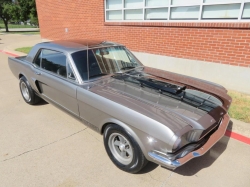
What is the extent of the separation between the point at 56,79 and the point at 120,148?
170 centimetres

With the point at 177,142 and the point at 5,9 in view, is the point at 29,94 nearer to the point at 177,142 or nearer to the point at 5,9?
the point at 177,142

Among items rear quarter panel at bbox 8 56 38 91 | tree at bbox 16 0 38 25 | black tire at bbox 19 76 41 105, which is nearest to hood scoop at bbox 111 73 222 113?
rear quarter panel at bbox 8 56 38 91

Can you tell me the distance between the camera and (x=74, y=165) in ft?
8.54

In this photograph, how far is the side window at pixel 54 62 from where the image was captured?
3214 mm

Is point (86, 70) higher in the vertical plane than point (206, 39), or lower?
lower

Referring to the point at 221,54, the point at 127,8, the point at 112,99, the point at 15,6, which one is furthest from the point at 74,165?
the point at 15,6

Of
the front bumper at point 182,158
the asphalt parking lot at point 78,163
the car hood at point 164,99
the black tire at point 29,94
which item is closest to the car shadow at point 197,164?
the asphalt parking lot at point 78,163

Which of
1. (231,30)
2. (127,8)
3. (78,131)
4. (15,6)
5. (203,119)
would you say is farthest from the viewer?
(15,6)

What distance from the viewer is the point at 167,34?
5898 millimetres

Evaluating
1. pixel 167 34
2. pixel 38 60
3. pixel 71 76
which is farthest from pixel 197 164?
pixel 167 34

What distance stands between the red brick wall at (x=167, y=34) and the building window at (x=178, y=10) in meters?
0.27

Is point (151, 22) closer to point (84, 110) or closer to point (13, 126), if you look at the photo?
point (84, 110)

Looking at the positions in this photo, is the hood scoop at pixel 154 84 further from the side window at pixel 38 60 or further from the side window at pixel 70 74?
the side window at pixel 38 60

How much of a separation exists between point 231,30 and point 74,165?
482 cm
